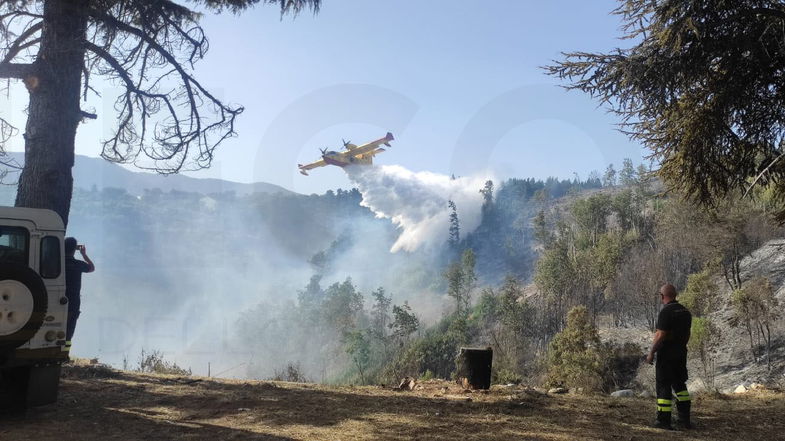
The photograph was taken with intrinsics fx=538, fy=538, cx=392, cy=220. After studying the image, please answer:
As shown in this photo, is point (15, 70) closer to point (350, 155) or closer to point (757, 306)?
point (757, 306)

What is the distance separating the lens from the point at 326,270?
11675 cm

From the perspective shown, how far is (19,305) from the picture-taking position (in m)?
5.43

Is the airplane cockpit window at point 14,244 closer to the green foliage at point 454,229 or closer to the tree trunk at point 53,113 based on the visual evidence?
the tree trunk at point 53,113

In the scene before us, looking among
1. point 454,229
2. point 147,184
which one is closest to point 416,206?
point 454,229

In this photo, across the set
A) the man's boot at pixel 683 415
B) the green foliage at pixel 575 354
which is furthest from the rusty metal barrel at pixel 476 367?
the green foliage at pixel 575 354

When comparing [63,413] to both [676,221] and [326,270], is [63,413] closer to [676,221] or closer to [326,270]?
A: [676,221]

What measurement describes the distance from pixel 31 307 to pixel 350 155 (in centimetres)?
5489

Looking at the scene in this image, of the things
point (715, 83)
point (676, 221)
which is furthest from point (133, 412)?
point (676, 221)

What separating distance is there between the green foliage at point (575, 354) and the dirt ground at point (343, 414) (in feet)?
60.6

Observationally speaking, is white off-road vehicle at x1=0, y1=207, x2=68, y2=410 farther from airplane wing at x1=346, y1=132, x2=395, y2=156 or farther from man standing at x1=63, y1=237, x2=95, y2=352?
airplane wing at x1=346, y1=132, x2=395, y2=156

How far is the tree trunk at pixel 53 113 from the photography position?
819cm

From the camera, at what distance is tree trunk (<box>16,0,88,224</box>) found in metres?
8.19

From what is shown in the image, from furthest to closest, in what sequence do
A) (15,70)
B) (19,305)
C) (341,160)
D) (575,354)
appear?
(341,160) → (575,354) → (15,70) → (19,305)

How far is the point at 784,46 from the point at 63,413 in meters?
10.2
